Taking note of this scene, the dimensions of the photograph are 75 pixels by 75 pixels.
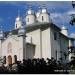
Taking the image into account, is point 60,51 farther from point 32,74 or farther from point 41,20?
point 32,74

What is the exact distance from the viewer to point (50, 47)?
78.7 ft

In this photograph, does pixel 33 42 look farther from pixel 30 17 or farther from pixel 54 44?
pixel 30 17

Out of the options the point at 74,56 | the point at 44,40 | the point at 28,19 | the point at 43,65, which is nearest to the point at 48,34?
the point at 44,40

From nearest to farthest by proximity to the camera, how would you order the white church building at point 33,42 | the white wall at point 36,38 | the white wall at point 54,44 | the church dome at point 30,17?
the white church building at point 33,42, the white wall at point 54,44, the white wall at point 36,38, the church dome at point 30,17

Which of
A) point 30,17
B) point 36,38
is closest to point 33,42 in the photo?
point 36,38

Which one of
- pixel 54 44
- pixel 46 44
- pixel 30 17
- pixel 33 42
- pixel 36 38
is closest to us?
pixel 46 44

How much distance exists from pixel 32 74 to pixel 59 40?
11.5 m

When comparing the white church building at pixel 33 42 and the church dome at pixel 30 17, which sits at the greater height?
the church dome at pixel 30 17

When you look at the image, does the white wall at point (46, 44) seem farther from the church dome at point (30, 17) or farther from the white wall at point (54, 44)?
the church dome at point (30, 17)

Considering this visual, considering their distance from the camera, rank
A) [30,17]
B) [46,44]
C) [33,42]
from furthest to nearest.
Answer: [30,17] < [33,42] < [46,44]

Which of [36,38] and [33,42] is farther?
[36,38]

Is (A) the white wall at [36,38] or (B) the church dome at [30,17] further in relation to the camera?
(B) the church dome at [30,17]

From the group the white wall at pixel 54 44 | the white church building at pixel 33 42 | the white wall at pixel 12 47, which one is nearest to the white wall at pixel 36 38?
the white church building at pixel 33 42

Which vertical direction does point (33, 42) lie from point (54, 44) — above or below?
above
